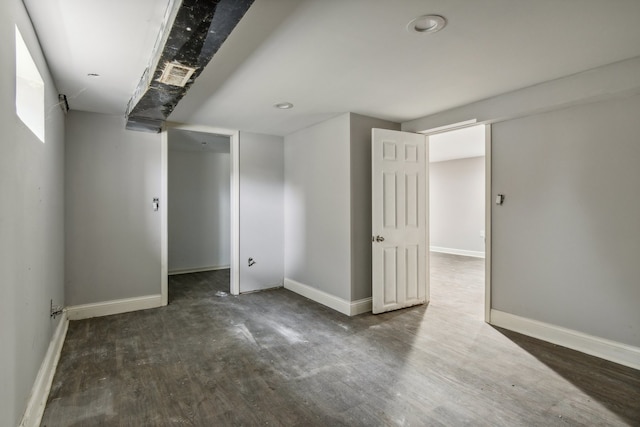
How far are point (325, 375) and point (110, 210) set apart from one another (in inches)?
121

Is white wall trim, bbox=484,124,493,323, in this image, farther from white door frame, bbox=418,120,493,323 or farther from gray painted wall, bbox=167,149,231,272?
gray painted wall, bbox=167,149,231,272

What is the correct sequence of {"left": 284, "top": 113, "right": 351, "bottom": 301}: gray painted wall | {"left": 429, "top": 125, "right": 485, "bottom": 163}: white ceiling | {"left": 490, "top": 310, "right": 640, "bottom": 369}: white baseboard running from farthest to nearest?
{"left": 429, "top": 125, "right": 485, "bottom": 163}: white ceiling, {"left": 284, "top": 113, "right": 351, "bottom": 301}: gray painted wall, {"left": 490, "top": 310, "right": 640, "bottom": 369}: white baseboard

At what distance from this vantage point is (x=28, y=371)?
1.82m

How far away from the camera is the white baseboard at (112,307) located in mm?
3561

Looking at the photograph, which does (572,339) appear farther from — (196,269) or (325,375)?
(196,269)

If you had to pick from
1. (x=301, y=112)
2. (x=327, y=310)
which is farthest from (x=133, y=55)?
(x=327, y=310)

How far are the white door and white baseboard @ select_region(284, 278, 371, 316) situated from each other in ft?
0.55

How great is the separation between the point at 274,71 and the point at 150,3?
978 millimetres

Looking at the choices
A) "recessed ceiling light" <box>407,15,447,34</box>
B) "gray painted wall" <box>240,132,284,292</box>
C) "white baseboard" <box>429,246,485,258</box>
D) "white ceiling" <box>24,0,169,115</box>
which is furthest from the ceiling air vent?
"white baseboard" <box>429,246,485,258</box>

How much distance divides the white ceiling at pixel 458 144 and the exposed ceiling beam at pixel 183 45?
11.2ft

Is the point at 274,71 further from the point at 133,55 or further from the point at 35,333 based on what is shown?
the point at 35,333

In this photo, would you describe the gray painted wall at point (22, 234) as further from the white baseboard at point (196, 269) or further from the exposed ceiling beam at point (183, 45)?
the white baseboard at point (196, 269)

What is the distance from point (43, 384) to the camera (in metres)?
2.11

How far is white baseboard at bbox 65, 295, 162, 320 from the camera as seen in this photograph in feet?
11.7
